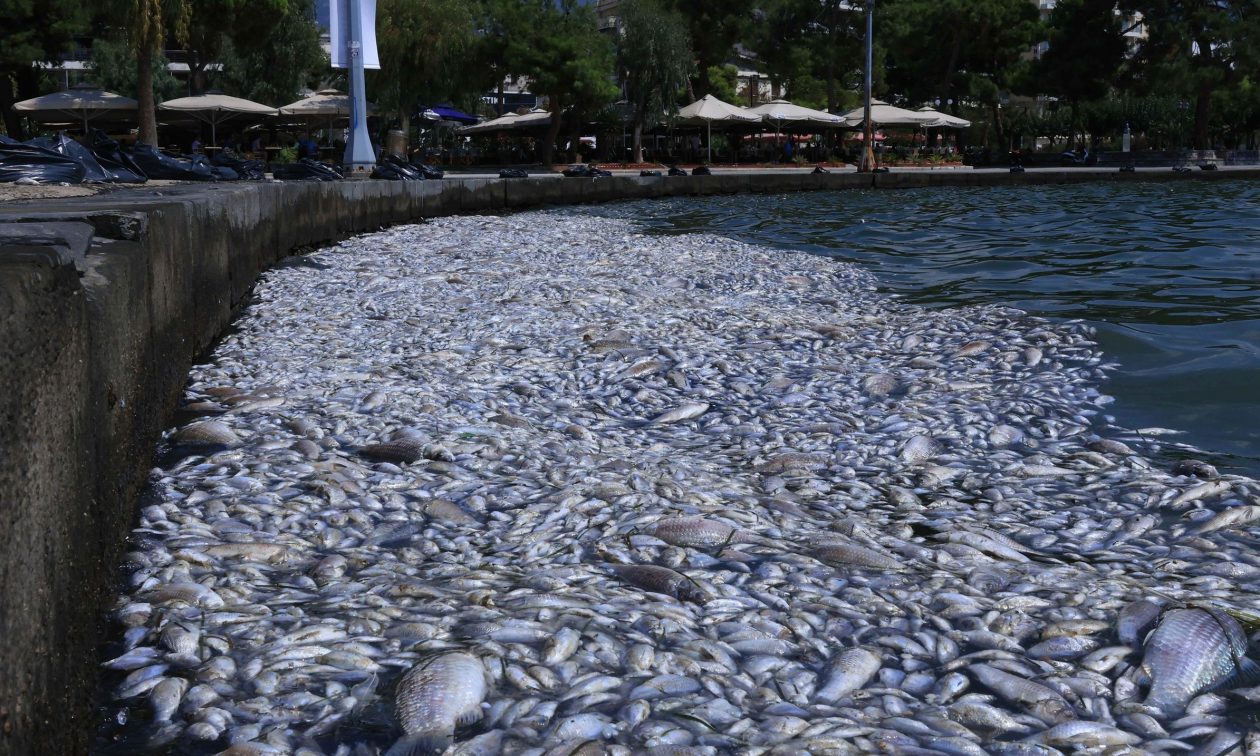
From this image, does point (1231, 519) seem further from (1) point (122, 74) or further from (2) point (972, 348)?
(1) point (122, 74)

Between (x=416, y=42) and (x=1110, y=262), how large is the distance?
30.4 metres

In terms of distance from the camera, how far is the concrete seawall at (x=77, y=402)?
87.9 inches

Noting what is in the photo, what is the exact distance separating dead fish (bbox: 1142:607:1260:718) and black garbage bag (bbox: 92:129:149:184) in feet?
39.5

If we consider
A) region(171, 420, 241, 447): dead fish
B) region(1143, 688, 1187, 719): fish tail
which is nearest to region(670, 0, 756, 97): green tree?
region(171, 420, 241, 447): dead fish

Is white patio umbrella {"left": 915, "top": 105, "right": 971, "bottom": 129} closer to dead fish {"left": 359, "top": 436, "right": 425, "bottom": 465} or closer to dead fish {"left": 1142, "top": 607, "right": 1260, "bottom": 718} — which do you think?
dead fish {"left": 359, "top": 436, "right": 425, "bottom": 465}

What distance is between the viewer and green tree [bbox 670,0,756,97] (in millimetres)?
52031

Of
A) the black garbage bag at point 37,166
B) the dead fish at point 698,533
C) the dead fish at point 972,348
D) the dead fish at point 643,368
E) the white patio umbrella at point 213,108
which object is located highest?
the white patio umbrella at point 213,108

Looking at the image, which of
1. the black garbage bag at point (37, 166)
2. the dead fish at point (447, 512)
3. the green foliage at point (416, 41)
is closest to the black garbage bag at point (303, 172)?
the black garbage bag at point (37, 166)

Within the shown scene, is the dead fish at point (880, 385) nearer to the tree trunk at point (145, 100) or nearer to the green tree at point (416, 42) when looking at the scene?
the tree trunk at point (145, 100)

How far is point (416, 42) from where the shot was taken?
39.4 metres

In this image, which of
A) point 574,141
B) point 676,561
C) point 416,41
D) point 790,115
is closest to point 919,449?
point 676,561

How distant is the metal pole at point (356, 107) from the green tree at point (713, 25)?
32.8 metres

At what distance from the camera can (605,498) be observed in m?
4.51

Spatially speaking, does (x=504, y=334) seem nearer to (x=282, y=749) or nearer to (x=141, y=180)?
(x=282, y=749)
